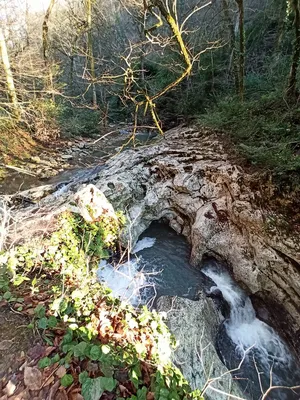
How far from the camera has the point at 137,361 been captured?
2.09 metres

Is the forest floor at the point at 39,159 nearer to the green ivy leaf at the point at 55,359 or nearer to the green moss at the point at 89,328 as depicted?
the green moss at the point at 89,328

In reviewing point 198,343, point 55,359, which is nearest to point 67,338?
point 55,359

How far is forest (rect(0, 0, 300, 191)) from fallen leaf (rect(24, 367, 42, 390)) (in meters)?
3.05

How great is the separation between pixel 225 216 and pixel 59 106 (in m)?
9.41

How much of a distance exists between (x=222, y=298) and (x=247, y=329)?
0.61 meters

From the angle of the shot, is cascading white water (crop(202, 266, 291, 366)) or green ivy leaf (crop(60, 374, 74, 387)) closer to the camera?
green ivy leaf (crop(60, 374, 74, 387))

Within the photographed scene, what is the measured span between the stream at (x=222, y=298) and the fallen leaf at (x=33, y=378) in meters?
1.19

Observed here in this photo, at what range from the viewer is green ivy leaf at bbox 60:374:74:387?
1.84 meters

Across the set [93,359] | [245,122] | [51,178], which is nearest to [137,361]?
[93,359]

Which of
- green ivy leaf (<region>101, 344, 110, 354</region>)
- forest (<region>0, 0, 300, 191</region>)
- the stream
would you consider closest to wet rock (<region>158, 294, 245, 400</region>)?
the stream

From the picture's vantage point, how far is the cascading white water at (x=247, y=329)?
3871 mm

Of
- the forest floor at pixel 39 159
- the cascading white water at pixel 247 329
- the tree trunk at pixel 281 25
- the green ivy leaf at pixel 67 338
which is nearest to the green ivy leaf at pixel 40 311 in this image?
the green ivy leaf at pixel 67 338

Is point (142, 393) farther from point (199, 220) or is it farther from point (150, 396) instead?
point (199, 220)

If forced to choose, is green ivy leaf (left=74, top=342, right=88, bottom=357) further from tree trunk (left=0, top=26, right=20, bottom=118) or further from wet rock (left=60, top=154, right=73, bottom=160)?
wet rock (left=60, top=154, right=73, bottom=160)
